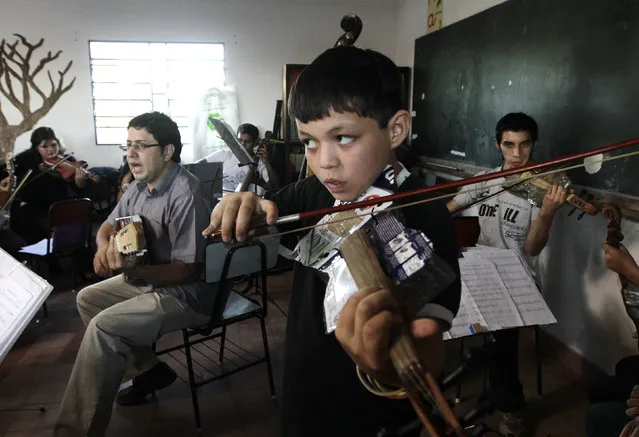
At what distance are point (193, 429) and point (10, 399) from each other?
39.2 inches

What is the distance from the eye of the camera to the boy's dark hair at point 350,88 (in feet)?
2.51

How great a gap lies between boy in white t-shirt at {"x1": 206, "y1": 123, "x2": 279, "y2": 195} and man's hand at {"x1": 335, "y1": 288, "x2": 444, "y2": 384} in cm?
325

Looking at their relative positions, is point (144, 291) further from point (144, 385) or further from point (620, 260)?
point (620, 260)

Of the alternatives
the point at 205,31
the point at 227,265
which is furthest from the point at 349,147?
the point at 205,31

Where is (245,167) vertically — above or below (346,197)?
below

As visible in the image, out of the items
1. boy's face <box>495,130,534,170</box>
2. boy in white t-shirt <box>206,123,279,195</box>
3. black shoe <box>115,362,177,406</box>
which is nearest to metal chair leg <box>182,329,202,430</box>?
black shoe <box>115,362,177,406</box>

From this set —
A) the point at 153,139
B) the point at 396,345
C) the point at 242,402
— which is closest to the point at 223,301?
the point at 242,402

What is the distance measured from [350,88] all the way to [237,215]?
283 millimetres

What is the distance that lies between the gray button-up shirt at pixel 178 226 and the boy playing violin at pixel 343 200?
121 cm

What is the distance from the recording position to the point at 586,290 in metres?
2.46

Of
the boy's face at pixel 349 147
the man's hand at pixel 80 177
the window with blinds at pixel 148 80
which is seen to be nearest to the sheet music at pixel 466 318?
the boy's face at pixel 349 147

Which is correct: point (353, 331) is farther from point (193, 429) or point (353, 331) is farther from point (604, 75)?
point (604, 75)

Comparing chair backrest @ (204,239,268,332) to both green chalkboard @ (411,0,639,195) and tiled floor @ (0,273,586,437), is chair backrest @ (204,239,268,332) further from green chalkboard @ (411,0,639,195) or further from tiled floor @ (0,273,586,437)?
green chalkboard @ (411,0,639,195)

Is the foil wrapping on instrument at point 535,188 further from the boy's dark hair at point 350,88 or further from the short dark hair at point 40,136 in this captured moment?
the short dark hair at point 40,136
